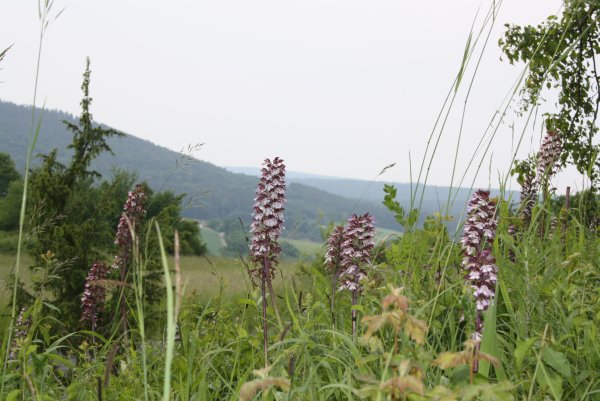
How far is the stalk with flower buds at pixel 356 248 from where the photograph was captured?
386 centimetres

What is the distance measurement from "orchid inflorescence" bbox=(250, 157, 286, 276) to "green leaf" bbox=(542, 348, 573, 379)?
1807mm

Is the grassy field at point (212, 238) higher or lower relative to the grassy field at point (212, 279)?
lower

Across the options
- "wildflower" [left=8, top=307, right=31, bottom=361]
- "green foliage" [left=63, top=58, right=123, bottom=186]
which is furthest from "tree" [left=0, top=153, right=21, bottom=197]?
"wildflower" [left=8, top=307, right=31, bottom=361]

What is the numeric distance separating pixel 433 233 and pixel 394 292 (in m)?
2.80

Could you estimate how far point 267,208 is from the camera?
151 inches

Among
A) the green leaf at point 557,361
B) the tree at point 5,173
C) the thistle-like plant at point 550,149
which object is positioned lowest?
the tree at point 5,173

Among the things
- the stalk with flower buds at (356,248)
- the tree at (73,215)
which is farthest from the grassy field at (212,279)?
the tree at (73,215)

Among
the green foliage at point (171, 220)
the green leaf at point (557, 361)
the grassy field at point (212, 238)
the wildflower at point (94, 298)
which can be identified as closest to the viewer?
the green leaf at point (557, 361)

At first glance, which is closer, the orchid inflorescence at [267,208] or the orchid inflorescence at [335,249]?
the orchid inflorescence at [267,208]

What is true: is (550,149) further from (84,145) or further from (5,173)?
(5,173)

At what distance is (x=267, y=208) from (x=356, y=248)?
2.04 ft

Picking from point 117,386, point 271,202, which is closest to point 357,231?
point 271,202

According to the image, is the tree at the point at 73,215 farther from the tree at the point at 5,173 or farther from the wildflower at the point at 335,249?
the tree at the point at 5,173

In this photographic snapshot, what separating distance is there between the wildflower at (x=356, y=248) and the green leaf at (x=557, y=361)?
1498mm
